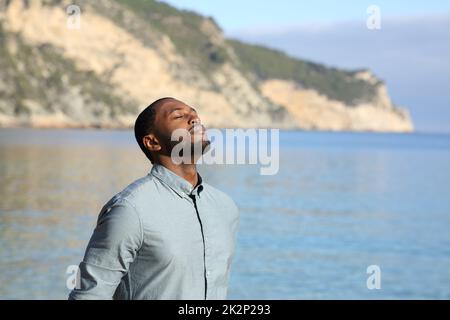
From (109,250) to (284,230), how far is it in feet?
77.0

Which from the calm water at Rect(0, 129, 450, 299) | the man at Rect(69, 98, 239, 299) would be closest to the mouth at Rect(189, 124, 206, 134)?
the man at Rect(69, 98, 239, 299)

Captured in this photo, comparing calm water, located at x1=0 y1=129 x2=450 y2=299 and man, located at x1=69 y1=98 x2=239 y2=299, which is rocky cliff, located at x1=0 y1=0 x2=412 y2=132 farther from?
man, located at x1=69 y1=98 x2=239 y2=299

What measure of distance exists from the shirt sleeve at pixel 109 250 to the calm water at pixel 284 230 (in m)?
11.8

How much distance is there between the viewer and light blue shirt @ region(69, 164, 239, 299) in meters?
2.97

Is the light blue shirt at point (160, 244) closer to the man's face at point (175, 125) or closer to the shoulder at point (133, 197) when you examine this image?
the shoulder at point (133, 197)

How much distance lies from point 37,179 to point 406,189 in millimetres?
18444

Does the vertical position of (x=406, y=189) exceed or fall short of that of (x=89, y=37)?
it falls short

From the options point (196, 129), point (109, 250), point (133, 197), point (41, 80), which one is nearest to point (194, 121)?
point (196, 129)

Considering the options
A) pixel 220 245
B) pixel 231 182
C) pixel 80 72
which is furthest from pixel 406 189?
pixel 80 72

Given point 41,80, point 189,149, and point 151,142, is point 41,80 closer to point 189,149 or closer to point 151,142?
point 151,142

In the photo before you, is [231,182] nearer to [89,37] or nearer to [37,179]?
[37,179]

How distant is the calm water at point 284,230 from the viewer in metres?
17.3

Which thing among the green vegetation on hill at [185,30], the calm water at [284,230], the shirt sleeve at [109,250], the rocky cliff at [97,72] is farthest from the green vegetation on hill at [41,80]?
the shirt sleeve at [109,250]
